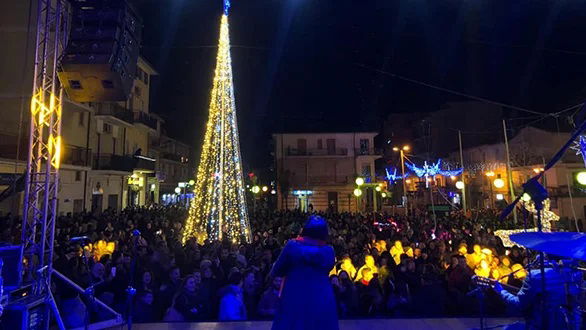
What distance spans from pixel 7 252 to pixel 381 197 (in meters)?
38.1

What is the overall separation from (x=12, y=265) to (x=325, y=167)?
35.1 meters

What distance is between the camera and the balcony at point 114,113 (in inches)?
925

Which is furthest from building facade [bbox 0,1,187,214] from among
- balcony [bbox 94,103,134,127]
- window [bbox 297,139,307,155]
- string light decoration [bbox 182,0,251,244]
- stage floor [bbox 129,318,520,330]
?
window [bbox 297,139,307,155]

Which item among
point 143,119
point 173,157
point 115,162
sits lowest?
point 115,162

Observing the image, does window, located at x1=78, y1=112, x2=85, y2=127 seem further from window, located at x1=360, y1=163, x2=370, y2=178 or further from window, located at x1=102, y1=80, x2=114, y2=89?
window, located at x1=360, y1=163, x2=370, y2=178

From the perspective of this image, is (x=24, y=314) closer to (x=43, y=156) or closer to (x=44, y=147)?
(x=43, y=156)

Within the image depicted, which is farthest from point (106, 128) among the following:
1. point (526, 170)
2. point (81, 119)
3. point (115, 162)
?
point (526, 170)

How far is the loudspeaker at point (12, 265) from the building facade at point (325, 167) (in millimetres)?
32847

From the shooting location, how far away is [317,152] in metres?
39.0

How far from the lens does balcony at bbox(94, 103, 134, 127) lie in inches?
925

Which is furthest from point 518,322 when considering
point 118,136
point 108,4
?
point 118,136

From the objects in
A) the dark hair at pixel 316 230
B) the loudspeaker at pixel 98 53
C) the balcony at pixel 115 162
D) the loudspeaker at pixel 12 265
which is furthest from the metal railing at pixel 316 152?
the dark hair at pixel 316 230

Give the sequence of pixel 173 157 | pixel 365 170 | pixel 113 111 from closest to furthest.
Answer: pixel 113 111, pixel 365 170, pixel 173 157

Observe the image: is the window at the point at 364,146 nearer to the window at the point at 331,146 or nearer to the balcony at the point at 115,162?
the window at the point at 331,146
